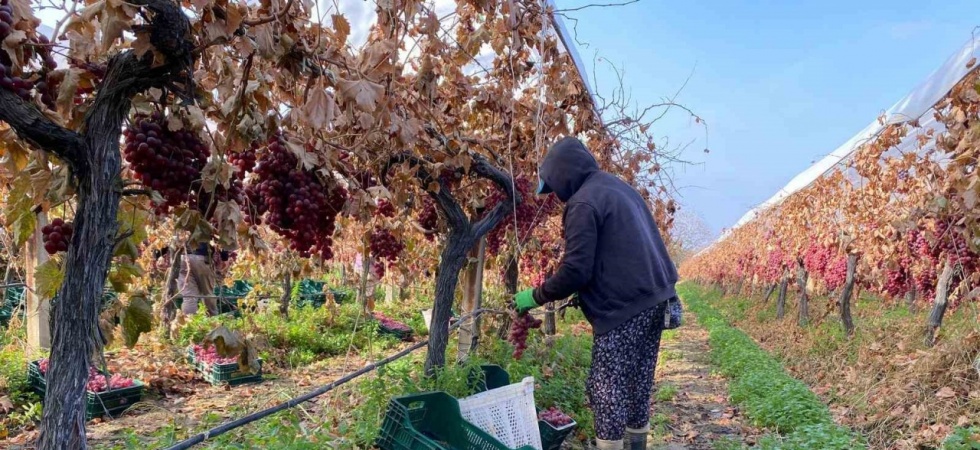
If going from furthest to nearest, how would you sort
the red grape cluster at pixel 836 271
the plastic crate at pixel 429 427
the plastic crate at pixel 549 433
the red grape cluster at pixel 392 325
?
the red grape cluster at pixel 836 271, the red grape cluster at pixel 392 325, the plastic crate at pixel 549 433, the plastic crate at pixel 429 427

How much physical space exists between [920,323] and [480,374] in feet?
20.5

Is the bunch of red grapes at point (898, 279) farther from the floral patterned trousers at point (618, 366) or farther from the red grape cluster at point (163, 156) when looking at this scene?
the red grape cluster at point (163, 156)

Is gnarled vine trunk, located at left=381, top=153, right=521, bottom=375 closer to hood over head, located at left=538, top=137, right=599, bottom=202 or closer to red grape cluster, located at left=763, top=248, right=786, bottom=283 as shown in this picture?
hood over head, located at left=538, top=137, right=599, bottom=202

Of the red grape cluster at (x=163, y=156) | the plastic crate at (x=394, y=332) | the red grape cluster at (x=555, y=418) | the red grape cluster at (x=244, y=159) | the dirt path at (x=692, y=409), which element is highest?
the red grape cluster at (x=244, y=159)

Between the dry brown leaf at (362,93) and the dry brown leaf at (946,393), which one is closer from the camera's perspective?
the dry brown leaf at (362,93)

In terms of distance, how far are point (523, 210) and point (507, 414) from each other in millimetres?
1747

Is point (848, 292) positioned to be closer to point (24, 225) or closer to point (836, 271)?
point (836, 271)

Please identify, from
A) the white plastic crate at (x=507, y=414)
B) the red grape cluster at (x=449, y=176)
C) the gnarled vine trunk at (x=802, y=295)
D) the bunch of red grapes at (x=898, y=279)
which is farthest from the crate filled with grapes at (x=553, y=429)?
the gnarled vine trunk at (x=802, y=295)

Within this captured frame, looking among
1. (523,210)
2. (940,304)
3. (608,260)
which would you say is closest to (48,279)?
(608,260)

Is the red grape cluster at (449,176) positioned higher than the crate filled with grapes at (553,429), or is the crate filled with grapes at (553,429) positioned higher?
the red grape cluster at (449,176)

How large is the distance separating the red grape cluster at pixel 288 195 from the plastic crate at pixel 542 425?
1648mm

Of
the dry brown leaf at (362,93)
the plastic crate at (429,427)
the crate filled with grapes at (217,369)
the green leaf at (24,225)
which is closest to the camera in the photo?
the dry brown leaf at (362,93)

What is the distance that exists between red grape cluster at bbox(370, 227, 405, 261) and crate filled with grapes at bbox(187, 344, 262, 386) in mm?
2563

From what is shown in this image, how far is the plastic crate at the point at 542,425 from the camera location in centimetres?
338
